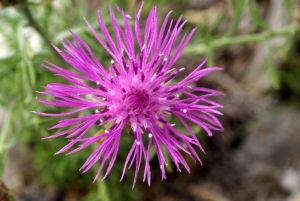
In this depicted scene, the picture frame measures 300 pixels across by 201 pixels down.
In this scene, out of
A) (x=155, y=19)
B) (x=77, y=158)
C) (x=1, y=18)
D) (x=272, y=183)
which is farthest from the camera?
(x=272, y=183)

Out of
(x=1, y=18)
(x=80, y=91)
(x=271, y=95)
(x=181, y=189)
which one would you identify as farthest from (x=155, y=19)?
(x=271, y=95)

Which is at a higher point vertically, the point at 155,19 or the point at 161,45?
the point at 155,19

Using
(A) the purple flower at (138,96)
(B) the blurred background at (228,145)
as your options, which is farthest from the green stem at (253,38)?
(A) the purple flower at (138,96)

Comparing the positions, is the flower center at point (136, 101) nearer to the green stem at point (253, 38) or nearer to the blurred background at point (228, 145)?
the green stem at point (253, 38)

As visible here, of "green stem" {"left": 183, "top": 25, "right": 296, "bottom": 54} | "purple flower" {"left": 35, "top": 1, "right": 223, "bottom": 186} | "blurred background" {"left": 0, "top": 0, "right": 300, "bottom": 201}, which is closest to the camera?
"purple flower" {"left": 35, "top": 1, "right": 223, "bottom": 186}

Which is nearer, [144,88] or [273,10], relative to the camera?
[144,88]

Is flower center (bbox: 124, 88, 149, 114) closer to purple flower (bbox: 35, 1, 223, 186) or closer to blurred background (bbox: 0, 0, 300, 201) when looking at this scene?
purple flower (bbox: 35, 1, 223, 186)

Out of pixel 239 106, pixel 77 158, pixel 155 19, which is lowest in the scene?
pixel 239 106

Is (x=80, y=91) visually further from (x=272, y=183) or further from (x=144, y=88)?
(x=272, y=183)

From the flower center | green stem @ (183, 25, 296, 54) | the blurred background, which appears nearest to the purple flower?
the flower center

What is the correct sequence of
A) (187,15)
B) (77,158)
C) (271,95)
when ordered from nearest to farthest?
(77,158) → (271,95) → (187,15)
